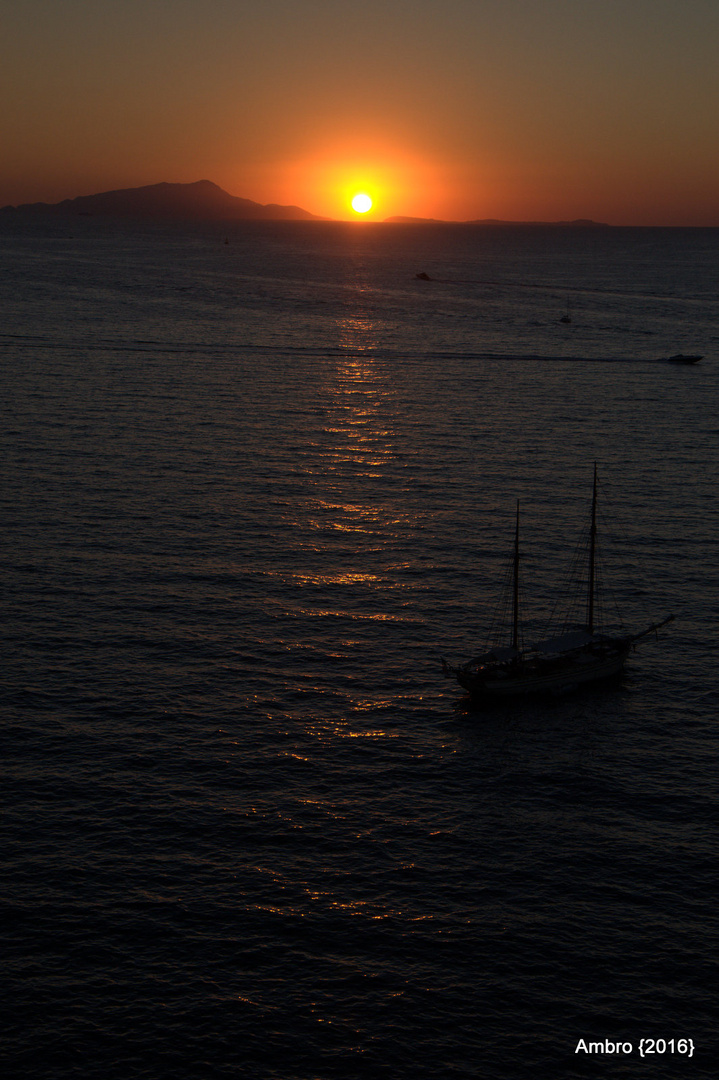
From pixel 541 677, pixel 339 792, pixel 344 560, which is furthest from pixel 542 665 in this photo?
pixel 344 560

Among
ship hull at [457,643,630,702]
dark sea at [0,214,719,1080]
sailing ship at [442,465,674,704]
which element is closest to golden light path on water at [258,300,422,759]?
dark sea at [0,214,719,1080]

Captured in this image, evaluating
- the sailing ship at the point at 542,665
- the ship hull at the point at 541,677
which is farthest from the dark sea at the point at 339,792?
the sailing ship at the point at 542,665

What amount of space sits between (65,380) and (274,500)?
7591 centimetres

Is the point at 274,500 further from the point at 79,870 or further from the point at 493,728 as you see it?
the point at 79,870

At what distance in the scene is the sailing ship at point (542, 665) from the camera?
7600 cm

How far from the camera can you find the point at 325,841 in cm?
5922

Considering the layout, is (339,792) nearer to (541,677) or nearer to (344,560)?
(541,677)

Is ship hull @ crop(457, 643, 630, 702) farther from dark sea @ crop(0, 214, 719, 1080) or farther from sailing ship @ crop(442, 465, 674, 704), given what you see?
dark sea @ crop(0, 214, 719, 1080)

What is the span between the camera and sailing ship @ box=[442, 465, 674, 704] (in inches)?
2992

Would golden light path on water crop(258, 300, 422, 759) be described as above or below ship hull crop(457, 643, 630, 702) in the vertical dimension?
above

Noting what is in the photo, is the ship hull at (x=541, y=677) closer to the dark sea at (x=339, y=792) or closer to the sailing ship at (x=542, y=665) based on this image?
the sailing ship at (x=542, y=665)

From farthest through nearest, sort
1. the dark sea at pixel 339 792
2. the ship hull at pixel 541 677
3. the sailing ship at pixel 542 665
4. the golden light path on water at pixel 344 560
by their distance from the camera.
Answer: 1. the sailing ship at pixel 542 665
2. the ship hull at pixel 541 677
3. the golden light path on water at pixel 344 560
4. the dark sea at pixel 339 792

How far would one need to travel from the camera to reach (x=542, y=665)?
258 feet

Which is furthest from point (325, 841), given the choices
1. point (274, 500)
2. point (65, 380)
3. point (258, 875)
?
point (65, 380)
